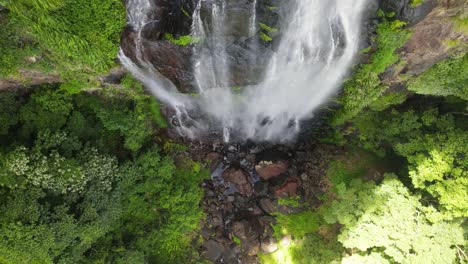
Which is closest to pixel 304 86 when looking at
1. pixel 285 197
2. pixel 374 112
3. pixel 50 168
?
pixel 374 112

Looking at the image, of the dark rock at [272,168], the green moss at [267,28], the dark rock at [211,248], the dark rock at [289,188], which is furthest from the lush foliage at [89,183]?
the green moss at [267,28]

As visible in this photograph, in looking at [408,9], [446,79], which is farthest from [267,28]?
[446,79]

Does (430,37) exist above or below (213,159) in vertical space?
above

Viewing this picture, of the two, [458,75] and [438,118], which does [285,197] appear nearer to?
[438,118]

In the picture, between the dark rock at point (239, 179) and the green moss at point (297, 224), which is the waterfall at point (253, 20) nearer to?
the dark rock at point (239, 179)

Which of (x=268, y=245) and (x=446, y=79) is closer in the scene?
(x=446, y=79)

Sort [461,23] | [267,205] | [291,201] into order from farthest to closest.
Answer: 1. [267,205]
2. [291,201]
3. [461,23]

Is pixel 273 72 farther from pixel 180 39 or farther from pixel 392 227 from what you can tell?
pixel 392 227

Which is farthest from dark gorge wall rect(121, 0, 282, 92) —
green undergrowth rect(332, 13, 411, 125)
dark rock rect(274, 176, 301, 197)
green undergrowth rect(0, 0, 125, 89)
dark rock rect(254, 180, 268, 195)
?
dark rock rect(254, 180, 268, 195)
